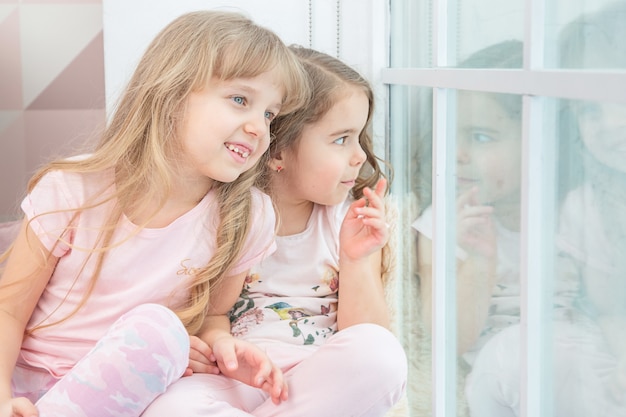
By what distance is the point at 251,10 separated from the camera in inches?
71.1

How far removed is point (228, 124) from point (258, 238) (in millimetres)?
222

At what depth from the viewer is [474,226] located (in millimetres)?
1110

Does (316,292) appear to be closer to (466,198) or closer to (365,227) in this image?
(365,227)

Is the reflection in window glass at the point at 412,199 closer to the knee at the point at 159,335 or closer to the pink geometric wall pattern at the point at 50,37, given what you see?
the knee at the point at 159,335

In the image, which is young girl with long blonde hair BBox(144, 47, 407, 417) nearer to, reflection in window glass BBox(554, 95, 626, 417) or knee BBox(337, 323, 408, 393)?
knee BBox(337, 323, 408, 393)

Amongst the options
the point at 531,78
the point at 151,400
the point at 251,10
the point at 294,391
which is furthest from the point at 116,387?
the point at 251,10

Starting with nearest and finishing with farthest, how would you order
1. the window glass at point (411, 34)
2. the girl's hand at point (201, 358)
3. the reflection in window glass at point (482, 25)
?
the reflection in window glass at point (482, 25)
the girl's hand at point (201, 358)
the window glass at point (411, 34)

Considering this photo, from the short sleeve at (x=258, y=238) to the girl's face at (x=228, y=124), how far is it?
0.41 feet

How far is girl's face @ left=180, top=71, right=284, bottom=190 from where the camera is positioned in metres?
1.27

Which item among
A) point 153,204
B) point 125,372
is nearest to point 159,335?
point 125,372

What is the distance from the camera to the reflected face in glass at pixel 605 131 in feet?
2.29

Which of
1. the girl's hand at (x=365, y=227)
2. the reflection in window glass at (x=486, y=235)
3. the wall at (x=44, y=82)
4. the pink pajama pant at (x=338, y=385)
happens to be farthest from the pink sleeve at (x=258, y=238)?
the wall at (x=44, y=82)

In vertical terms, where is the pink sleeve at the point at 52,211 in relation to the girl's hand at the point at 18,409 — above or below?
above

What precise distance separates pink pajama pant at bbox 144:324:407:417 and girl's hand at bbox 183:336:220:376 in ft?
0.20
